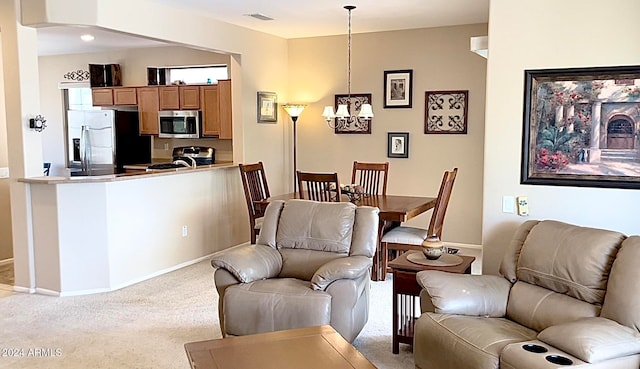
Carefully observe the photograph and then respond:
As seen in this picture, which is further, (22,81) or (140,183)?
(140,183)

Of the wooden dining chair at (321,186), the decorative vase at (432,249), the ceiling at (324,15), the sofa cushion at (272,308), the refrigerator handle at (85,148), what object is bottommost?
the sofa cushion at (272,308)

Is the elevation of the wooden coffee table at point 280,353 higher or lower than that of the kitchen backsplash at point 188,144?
lower

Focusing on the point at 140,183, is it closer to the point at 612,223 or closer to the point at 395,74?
the point at 395,74

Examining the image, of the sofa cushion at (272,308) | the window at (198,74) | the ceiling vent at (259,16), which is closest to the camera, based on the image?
the sofa cushion at (272,308)

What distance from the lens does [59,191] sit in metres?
4.72

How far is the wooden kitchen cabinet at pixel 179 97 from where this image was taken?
770cm

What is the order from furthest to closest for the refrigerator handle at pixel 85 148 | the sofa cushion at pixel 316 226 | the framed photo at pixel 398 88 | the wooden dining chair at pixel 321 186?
the refrigerator handle at pixel 85 148, the framed photo at pixel 398 88, the wooden dining chair at pixel 321 186, the sofa cushion at pixel 316 226

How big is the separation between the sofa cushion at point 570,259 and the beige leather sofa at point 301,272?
3.35 feet

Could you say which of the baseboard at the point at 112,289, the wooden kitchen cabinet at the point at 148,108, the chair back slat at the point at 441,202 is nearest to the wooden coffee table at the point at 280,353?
the chair back slat at the point at 441,202

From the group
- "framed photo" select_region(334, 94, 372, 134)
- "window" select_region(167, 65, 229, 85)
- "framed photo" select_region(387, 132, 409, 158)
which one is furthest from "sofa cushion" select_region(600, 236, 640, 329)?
"window" select_region(167, 65, 229, 85)

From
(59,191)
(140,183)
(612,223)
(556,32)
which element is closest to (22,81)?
(59,191)

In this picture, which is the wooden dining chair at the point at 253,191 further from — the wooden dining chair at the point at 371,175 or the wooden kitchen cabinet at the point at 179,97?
the wooden kitchen cabinet at the point at 179,97

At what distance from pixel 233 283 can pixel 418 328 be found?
1.23m

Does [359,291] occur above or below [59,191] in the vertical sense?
below
